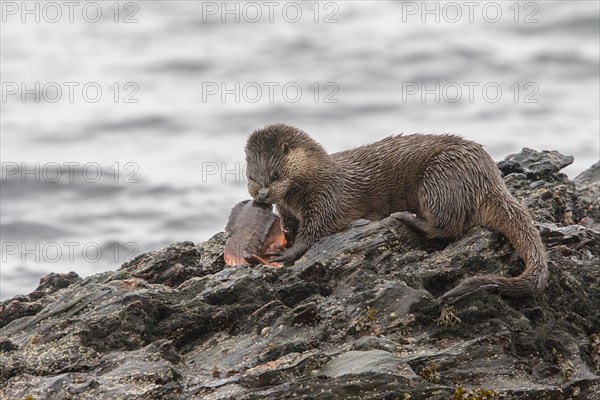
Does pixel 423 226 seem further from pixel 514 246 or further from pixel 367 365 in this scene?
pixel 367 365

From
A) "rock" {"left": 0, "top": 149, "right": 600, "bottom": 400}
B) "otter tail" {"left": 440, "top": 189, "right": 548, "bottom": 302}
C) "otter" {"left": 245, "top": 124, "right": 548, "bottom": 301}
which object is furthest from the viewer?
"otter" {"left": 245, "top": 124, "right": 548, "bottom": 301}

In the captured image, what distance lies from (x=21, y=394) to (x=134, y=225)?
10.2m

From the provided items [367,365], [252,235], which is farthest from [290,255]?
[367,365]

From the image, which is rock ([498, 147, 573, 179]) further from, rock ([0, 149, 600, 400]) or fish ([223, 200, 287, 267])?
fish ([223, 200, 287, 267])

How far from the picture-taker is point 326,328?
284 inches

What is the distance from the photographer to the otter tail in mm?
7363

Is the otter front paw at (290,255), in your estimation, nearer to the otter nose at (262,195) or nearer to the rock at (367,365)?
the otter nose at (262,195)

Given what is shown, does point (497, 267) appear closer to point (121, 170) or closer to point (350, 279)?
point (350, 279)

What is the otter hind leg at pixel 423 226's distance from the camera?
820 cm

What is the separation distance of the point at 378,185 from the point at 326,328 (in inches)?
85.6

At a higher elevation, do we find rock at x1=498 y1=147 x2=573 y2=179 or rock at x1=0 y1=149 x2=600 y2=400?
rock at x1=498 y1=147 x2=573 y2=179

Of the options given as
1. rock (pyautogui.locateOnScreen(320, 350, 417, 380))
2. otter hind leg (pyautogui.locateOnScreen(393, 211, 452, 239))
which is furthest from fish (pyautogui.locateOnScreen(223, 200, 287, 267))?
rock (pyautogui.locateOnScreen(320, 350, 417, 380))

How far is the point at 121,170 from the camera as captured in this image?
63.0 feet

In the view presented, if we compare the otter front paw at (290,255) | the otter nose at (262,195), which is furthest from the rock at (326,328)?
the otter nose at (262,195)
